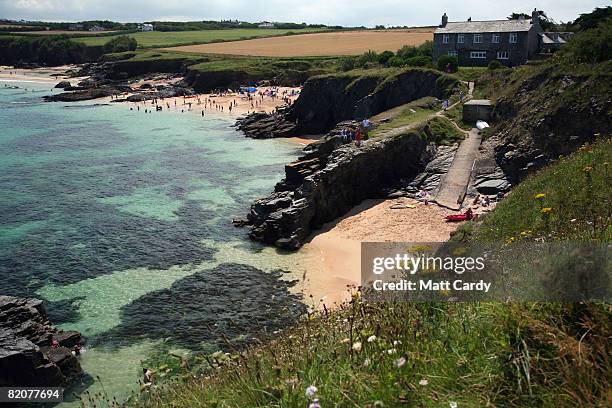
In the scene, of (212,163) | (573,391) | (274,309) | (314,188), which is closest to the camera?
(573,391)

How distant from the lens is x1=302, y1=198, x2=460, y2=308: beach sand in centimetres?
2611

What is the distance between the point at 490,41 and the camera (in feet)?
224

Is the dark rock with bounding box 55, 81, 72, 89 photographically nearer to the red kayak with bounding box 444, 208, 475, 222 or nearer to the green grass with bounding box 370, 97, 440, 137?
the green grass with bounding box 370, 97, 440, 137

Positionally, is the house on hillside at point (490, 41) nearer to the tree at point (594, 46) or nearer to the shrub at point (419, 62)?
the shrub at point (419, 62)

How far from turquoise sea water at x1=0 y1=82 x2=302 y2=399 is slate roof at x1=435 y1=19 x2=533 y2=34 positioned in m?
30.3

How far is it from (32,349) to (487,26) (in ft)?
224

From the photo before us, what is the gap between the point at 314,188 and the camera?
34750 mm

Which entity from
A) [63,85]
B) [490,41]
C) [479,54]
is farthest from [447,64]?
[63,85]

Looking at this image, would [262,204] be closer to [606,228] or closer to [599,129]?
[599,129]

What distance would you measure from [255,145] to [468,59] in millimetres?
32646

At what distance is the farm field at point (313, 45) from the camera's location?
12275 cm

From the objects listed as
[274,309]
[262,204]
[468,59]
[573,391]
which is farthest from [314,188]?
[468,59]

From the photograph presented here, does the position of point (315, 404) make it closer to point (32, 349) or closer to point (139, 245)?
point (32, 349)

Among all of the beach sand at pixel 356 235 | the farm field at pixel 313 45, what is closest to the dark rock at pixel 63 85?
the farm field at pixel 313 45
